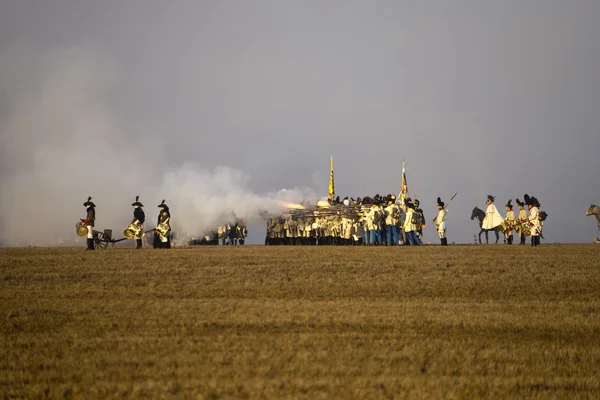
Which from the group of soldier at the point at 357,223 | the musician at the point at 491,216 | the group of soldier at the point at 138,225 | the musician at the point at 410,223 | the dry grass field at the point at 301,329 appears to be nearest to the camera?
the dry grass field at the point at 301,329

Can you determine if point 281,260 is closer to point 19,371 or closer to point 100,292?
point 100,292

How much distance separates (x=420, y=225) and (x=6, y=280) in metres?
20.2

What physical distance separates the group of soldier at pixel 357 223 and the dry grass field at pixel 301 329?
12718mm

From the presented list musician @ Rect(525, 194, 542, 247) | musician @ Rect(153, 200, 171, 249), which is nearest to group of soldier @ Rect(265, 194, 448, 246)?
musician @ Rect(525, 194, 542, 247)

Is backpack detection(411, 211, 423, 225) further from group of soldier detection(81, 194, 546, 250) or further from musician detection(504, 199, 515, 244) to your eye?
musician detection(504, 199, 515, 244)

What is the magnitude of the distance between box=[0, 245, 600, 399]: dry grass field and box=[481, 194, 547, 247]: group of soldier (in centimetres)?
879

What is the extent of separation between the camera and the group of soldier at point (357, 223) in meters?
33.3

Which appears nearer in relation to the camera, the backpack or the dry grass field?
the dry grass field

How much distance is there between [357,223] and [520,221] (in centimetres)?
1071

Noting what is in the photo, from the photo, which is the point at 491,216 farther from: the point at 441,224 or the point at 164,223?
the point at 164,223

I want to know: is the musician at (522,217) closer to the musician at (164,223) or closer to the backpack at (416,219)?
the backpack at (416,219)

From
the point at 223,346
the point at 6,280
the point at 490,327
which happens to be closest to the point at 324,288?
the point at 490,327

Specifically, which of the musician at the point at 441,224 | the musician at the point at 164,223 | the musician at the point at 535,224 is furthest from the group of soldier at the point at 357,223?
the musician at the point at 164,223

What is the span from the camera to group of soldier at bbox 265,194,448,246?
33.3 meters
